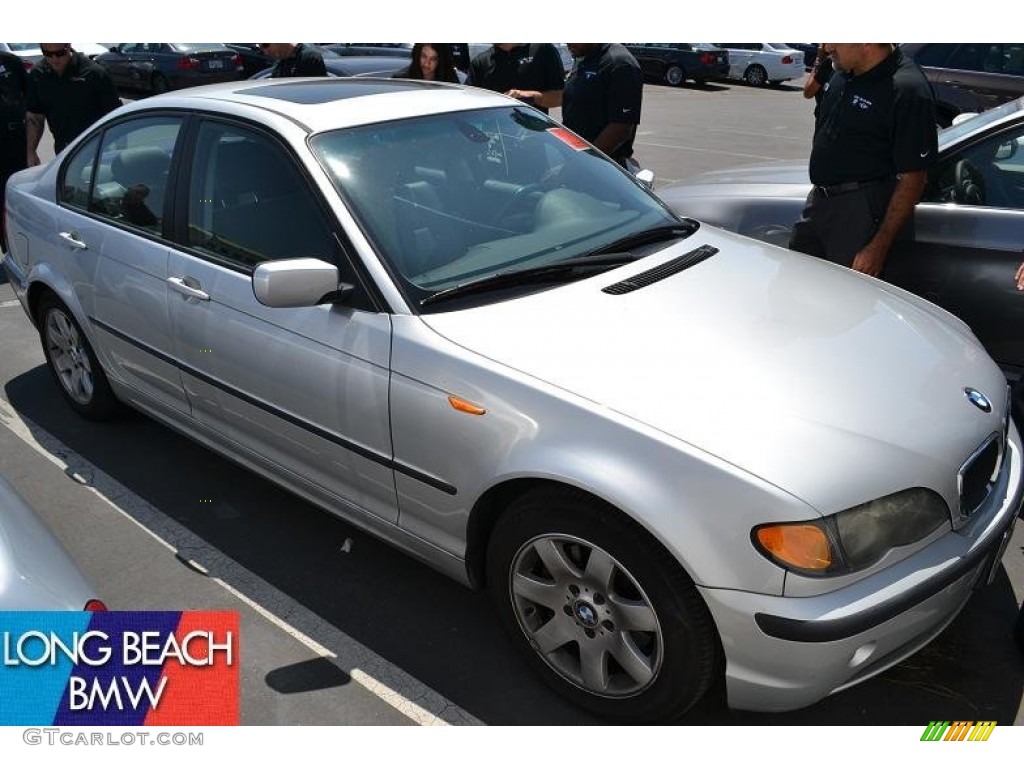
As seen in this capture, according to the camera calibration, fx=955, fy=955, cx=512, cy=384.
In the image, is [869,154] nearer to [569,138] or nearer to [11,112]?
[569,138]

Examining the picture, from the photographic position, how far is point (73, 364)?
15.5 ft

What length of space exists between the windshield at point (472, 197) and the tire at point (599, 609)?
0.80 meters

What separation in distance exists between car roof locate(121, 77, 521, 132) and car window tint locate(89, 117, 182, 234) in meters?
0.10

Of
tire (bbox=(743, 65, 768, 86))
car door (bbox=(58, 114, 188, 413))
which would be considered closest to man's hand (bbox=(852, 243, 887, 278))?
car door (bbox=(58, 114, 188, 413))

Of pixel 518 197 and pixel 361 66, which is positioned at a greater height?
pixel 361 66

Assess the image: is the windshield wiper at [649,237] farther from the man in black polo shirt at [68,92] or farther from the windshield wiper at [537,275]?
the man in black polo shirt at [68,92]

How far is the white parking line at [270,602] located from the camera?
9.52 feet

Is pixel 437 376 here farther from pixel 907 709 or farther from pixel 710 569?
pixel 907 709

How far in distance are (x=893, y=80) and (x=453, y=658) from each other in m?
3.06

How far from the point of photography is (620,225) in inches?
140

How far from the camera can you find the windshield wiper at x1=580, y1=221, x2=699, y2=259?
3363mm

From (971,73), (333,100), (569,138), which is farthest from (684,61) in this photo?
(333,100)

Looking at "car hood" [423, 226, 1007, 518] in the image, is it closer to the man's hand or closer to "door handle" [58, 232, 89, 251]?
the man's hand

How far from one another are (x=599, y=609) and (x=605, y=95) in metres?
3.87
